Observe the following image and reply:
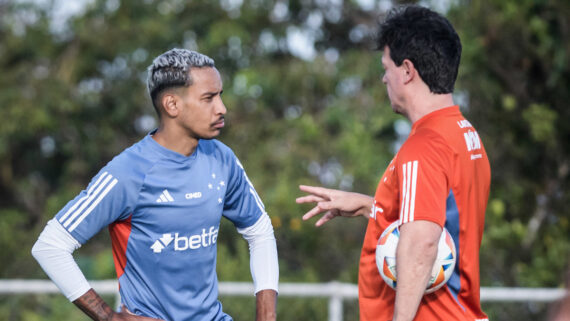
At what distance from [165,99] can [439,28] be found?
135 centimetres

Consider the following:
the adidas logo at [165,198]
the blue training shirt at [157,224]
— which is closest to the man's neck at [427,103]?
the blue training shirt at [157,224]

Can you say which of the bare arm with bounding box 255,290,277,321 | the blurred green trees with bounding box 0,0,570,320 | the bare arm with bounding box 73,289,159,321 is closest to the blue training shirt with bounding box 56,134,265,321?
the bare arm with bounding box 73,289,159,321

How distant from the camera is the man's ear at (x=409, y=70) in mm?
3248

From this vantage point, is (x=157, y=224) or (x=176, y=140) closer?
(x=157, y=224)

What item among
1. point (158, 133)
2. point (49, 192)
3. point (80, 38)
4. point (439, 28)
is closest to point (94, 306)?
point (158, 133)

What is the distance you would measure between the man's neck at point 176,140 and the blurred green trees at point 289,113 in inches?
162

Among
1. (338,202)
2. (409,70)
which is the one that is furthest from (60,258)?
(409,70)

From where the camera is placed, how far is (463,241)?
321 centimetres

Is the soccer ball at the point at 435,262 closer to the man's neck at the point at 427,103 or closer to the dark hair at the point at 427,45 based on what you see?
the man's neck at the point at 427,103

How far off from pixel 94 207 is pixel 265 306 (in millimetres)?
1028

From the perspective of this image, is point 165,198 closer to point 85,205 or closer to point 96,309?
point 85,205

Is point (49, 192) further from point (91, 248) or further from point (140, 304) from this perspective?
point (140, 304)

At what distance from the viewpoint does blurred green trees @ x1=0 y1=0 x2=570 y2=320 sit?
30.4ft

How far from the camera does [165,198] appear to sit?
11.2ft
